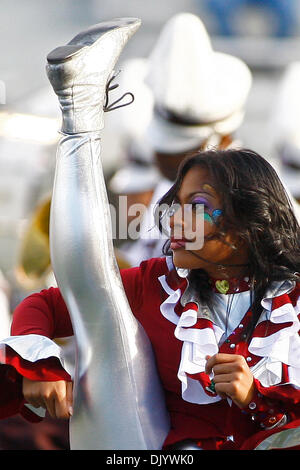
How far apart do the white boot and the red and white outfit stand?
0.32 metres

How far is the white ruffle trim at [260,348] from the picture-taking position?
4.79 feet

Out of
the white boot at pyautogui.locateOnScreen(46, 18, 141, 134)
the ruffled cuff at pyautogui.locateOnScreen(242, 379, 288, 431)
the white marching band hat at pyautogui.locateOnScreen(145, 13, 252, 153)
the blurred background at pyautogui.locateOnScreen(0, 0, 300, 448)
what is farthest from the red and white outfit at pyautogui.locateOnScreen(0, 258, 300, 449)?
the white marching band hat at pyautogui.locateOnScreen(145, 13, 252, 153)

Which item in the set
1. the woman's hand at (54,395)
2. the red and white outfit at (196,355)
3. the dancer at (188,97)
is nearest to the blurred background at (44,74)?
the dancer at (188,97)

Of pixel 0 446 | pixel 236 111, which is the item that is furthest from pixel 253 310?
pixel 236 111

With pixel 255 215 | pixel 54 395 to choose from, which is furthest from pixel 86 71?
pixel 54 395

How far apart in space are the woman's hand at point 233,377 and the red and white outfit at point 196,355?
23 mm

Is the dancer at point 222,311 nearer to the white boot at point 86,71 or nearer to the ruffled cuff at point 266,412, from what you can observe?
the ruffled cuff at point 266,412

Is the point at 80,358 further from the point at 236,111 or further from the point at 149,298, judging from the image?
the point at 236,111

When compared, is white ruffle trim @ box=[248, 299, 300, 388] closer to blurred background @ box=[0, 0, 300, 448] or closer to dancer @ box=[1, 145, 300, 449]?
dancer @ box=[1, 145, 300, 449]

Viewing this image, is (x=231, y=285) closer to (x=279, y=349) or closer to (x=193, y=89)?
(x=279, y=349)

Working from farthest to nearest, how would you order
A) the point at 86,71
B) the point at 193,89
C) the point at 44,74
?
the point at 44,74
the point at 193,89
the point at 86,71

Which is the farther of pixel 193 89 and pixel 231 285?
pixel 193 89

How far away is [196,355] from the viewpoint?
1508 millimetres

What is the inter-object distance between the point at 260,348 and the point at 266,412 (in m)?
0.09
